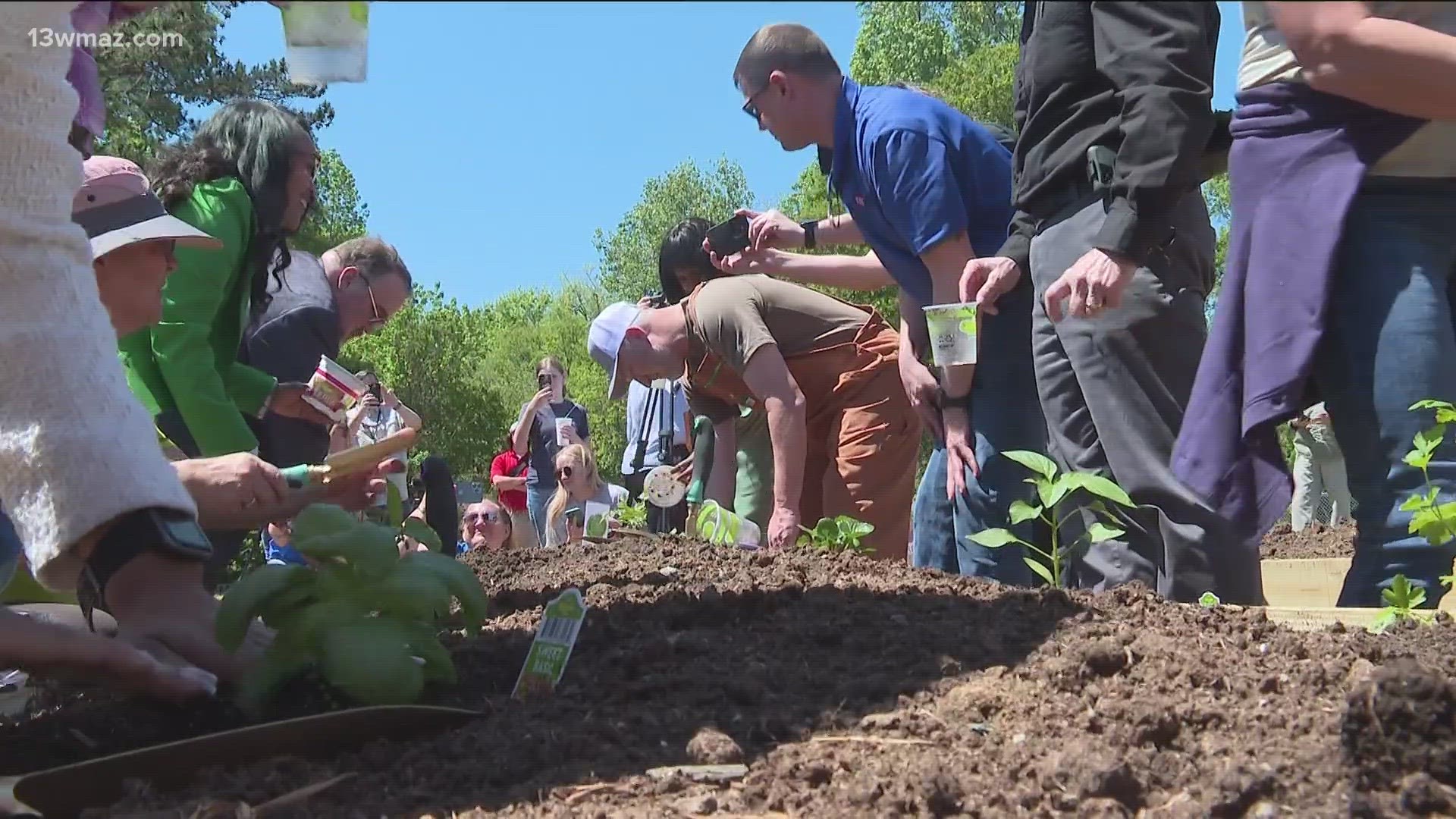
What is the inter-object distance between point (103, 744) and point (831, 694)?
93 centimetres

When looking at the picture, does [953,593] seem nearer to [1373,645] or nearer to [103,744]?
[1373,645]

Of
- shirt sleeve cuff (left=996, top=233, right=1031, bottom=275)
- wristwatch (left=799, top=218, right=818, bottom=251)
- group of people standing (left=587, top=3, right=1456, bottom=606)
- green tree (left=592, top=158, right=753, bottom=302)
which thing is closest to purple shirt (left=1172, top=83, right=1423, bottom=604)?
group of people standing (left=587, top=3, right=1456, bottom=606)

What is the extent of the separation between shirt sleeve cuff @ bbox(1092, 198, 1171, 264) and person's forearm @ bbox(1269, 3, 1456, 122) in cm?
37

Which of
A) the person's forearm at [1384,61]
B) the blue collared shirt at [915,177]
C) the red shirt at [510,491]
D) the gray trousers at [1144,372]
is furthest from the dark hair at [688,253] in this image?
the red shirt at [510,491]

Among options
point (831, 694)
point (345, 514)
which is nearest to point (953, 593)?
point (831, 694)

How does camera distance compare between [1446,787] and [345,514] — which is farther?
[345,514]

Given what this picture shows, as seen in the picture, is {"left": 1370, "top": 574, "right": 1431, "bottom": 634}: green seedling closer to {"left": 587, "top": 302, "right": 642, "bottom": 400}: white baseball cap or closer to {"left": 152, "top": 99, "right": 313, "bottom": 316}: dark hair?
{"left": 152, "top": 99, "right": 313, "bottom": 316}: dark hair

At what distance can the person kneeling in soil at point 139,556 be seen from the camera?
61.0 inches

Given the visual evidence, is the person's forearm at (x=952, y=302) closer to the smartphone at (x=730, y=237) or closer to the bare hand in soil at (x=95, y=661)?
the smartphone at (x=730, y=237)

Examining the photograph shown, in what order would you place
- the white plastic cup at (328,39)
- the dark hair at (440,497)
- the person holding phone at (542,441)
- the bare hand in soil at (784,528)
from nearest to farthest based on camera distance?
the white plastic cup at (328,39)
the bare hand in soil at (784,528)
the dark hair at (440,497)
the person holding phone at (542,441)

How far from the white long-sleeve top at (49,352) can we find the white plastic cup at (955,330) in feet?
4.81

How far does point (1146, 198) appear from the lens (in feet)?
6.77

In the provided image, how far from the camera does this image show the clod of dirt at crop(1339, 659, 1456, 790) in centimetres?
102
